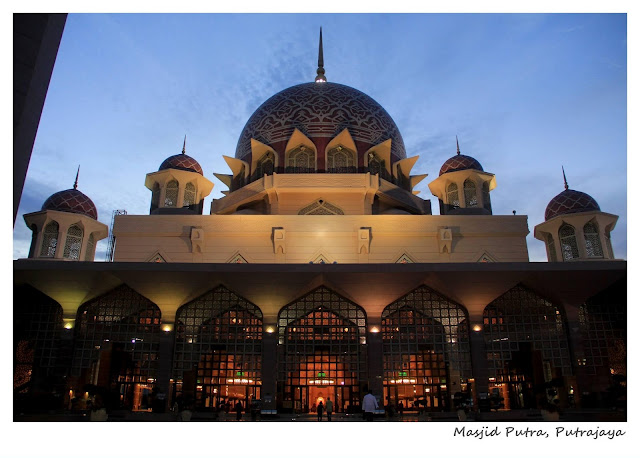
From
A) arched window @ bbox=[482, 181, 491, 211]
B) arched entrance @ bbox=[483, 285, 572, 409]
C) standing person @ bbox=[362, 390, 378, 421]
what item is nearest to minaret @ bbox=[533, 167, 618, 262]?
arched window @ bbox=[482, 181, 491, 211]

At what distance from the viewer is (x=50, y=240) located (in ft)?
72.6

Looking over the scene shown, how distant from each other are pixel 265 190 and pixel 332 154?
4.25m

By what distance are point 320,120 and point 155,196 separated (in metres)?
9.43

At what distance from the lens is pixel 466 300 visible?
1811cm

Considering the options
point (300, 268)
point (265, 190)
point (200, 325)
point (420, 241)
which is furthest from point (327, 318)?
point (265, 190)

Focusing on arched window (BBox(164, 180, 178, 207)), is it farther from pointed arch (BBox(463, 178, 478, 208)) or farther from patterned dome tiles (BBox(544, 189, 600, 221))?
patterned dome tiles (BBox(544, 189, 600, 221))

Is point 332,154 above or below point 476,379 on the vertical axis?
above

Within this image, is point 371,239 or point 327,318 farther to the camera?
point 371,239

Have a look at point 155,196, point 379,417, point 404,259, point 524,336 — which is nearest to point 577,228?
point 524,336

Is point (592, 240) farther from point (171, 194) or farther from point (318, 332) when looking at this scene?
point (171, 194)

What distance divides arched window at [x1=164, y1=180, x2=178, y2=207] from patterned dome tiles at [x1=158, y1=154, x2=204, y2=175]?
0.81m

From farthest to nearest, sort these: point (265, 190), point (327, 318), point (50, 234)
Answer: point (265, 190)
point (50, 234)
point (327, 318)
